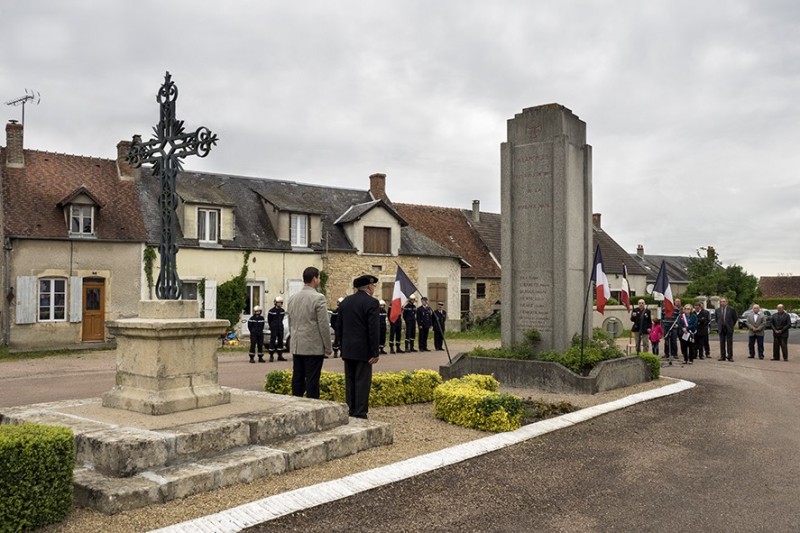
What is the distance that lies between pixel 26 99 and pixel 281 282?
11791 millimetres

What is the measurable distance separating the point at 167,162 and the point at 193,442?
301 cm

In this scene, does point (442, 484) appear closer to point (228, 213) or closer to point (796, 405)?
point (796, 405)

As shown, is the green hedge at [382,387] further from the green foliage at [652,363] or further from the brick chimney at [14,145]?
the brick chimney at [14,145]

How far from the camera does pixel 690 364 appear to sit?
54.3 feet

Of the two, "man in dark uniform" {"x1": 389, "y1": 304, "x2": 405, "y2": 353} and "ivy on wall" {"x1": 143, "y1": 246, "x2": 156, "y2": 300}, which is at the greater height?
"ivy on wall" {"x1": 143, "y1": 246, "x2": 156, "y2": 300}

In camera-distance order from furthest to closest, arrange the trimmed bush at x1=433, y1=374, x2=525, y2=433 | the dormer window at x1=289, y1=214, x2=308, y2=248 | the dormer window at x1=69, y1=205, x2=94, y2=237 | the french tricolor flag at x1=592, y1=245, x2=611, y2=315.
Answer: the dormer window at x1=289, y1=214, x2=308, y2=248, the dormer window at x1=69, y1=205, x2=94, y2=237, the french tricolor flag at x1=592, y1=245, x2=611, y2=315, the trimmed bush at x1=433, y1=374, x2=525, y2=433

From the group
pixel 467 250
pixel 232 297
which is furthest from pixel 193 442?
pixel 467 250

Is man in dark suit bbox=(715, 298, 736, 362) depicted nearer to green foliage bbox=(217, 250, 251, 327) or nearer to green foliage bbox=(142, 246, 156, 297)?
green foliage bbox=(217, 250, 251, 327)

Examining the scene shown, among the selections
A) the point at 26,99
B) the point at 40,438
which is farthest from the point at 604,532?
the point at 26,99

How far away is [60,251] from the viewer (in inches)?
869

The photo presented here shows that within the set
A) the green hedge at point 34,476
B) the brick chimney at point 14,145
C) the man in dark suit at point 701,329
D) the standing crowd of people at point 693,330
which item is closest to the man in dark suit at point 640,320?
the standing crowd of people at point 693,330

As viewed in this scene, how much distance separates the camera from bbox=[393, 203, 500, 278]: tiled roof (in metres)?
34.5

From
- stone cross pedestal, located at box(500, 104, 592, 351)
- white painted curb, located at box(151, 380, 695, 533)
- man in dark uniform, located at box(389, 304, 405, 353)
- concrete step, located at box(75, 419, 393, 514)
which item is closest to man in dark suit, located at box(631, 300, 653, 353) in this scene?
stone cross pedestal, located at box(500, 104, 592, 351)

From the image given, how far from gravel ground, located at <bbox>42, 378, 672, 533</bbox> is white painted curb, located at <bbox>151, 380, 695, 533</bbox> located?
0.16 metres
